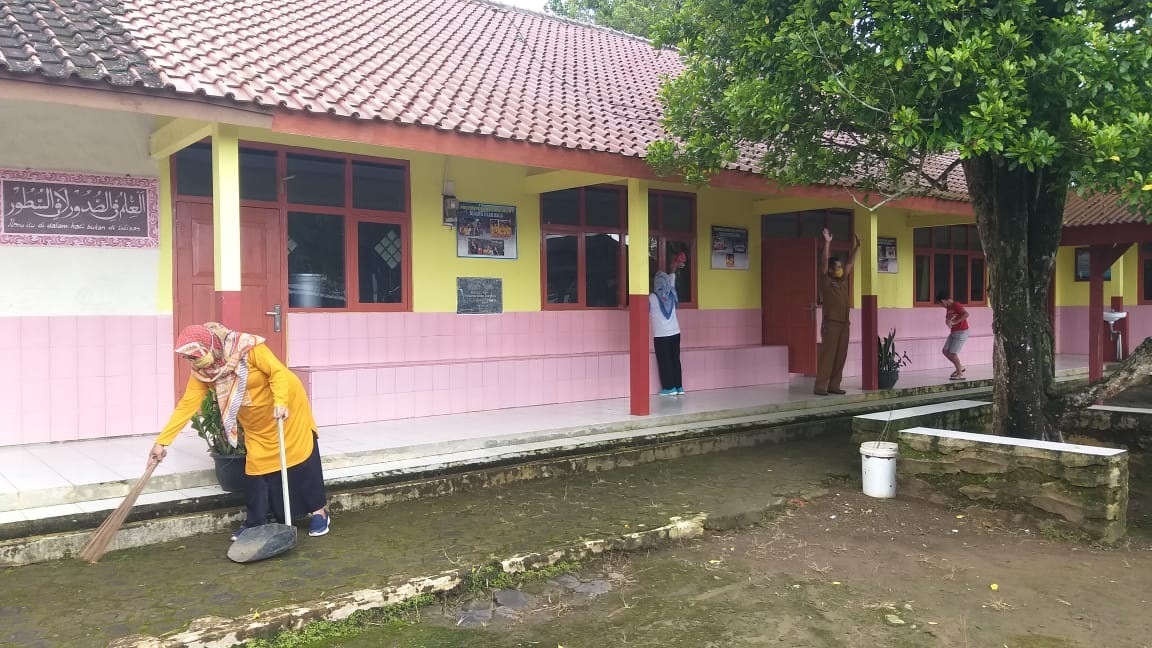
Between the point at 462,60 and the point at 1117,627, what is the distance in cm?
803

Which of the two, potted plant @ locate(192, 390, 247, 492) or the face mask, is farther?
potted plant @ locate(192, 390, 247, 492)

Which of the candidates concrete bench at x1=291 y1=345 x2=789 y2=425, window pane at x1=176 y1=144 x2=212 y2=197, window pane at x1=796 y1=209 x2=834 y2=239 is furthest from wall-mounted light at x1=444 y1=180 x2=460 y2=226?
window pane at x1=796 y1=209 x2=834 y2=239

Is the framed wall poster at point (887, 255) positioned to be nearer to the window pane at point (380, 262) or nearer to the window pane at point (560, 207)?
the window pane at point (560, 207)

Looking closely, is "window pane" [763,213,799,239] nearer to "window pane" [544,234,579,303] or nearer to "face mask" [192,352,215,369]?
"window pane" [544,234,579,303]

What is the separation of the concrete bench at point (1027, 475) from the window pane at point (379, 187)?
17.9 feet

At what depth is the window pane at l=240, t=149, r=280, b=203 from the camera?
25.5 feet

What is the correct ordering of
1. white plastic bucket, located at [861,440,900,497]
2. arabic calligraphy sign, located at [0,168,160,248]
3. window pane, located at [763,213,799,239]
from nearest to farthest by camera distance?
white plastic bucket, located at [861,440,900,497], arabic calligraphy sign, located at [0,168,160,248], window pane, located at [763,213,799,239]

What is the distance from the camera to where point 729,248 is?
11688mm

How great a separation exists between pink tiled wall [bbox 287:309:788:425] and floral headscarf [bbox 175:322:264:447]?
2701 millimetres

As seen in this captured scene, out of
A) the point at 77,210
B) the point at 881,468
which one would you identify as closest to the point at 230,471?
the point at 77,210

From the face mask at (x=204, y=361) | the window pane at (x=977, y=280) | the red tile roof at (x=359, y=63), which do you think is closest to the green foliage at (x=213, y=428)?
the face mask at (x=204, y=361)

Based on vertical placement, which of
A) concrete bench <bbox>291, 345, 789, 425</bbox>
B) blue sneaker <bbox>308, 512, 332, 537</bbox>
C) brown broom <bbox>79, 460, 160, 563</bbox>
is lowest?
blue sneaker <bbox>308, 512, 332, 537</bbox>

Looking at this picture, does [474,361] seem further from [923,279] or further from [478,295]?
[923,279]

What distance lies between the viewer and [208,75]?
19.3 ft
